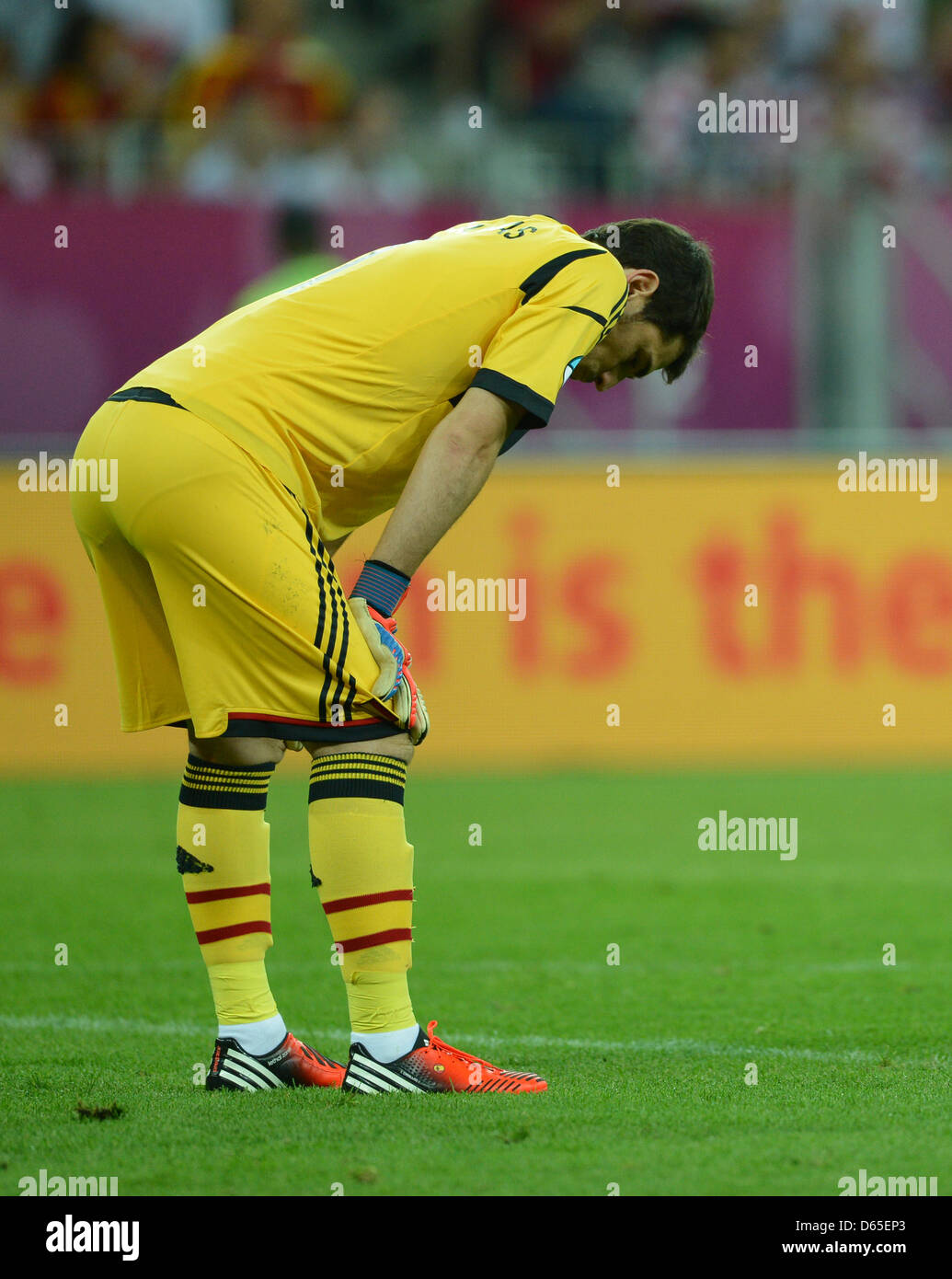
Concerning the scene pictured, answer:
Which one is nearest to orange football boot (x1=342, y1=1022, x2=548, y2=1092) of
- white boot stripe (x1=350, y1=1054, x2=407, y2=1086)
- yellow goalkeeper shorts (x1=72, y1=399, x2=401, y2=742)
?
white boot stripe (x1=350, y1=1054, x2=407, y2=1086)

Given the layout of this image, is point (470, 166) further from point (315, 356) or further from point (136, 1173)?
point (136, 1173)

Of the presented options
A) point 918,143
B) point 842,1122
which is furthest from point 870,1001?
point 918,143

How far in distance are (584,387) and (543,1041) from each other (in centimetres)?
710

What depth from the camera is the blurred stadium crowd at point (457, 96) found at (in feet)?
37.4

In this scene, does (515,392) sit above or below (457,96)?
below

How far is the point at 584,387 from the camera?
36.1 ft

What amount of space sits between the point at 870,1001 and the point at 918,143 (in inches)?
370

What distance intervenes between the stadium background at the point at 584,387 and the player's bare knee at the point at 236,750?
4.62 metres

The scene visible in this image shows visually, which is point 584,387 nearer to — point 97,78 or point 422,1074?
point 97,78
